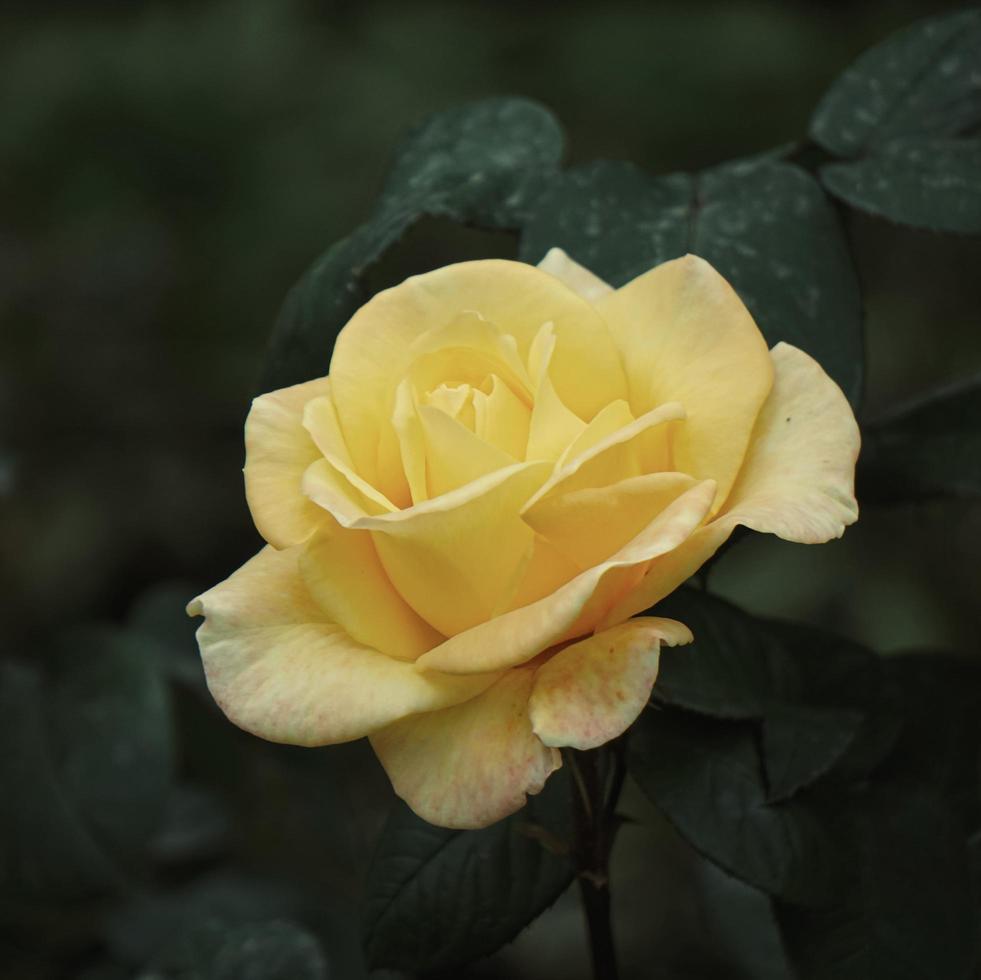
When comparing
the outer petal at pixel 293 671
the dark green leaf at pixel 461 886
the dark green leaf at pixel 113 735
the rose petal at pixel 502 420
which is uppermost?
the rose petal at pixel 502 420

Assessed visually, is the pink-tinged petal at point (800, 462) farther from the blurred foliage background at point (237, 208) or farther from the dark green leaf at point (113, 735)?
the blurred foliage background at point (237, 208)

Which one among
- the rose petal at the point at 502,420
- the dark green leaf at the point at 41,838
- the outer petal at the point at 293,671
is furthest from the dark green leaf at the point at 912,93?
the dark green leaf at the point at 41,838

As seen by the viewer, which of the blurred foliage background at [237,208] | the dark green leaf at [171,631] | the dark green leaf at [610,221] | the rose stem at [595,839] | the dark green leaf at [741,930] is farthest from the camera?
the blurred foliage background at [237,208]

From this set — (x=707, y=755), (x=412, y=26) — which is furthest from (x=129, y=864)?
(x=412, y=26)

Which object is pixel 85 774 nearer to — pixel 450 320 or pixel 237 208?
pixel 450 320

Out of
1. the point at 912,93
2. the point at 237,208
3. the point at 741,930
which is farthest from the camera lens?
the point at 237,208

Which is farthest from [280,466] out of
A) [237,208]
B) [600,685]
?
[237,208]
